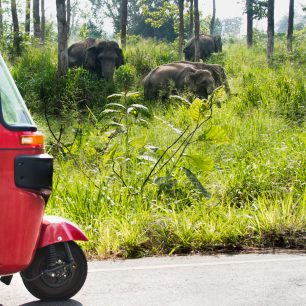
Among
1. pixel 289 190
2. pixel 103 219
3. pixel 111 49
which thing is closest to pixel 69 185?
pixel 103 219

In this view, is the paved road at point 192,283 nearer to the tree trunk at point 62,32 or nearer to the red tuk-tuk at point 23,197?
the red tuk-tuk at point 23,197

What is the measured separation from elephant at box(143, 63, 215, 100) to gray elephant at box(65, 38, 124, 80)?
1.94m

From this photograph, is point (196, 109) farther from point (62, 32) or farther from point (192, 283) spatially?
point (62, 32)

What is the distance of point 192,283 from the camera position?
16.7 feet

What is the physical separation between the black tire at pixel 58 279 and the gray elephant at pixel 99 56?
1544 cm

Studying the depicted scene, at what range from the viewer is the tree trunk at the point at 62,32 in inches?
675

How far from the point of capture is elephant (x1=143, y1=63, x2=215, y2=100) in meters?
16.8

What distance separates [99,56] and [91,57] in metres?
0.51

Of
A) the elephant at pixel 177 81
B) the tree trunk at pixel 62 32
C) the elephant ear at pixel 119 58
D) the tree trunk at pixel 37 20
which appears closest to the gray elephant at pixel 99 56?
the elephant ear at pixel 119 58

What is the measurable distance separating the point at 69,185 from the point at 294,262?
2839 mm

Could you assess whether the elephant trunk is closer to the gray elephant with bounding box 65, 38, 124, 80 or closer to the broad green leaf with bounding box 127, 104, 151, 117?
the gray elephant with bounding box 65, 38, 124, 80

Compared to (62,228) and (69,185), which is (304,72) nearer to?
(69,185)

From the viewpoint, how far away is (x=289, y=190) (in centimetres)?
796

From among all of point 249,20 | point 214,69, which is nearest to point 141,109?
point 214,69
